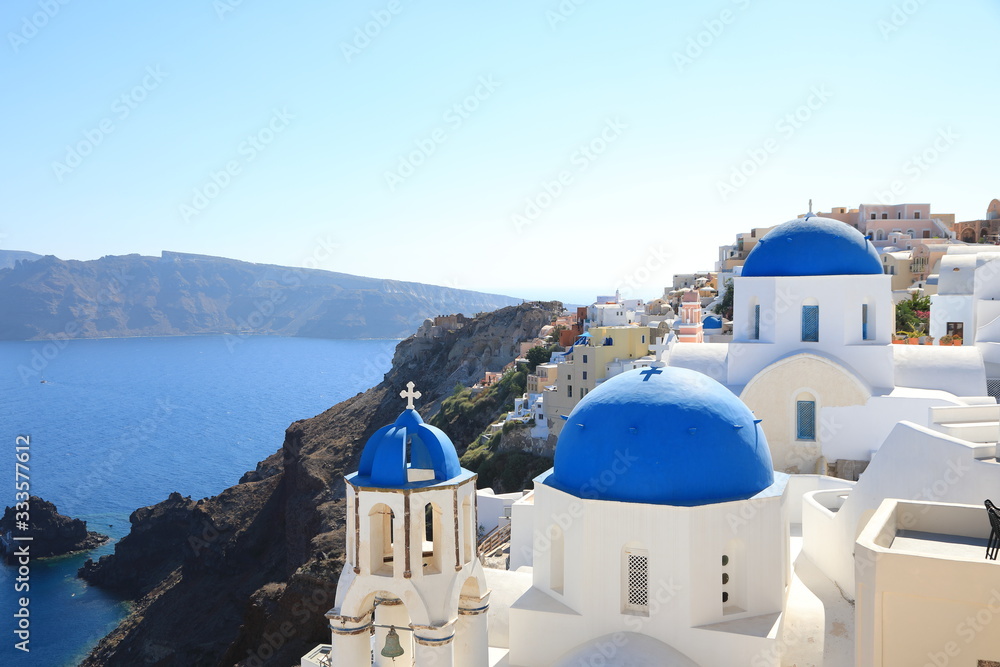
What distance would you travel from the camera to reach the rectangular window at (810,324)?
17266mm

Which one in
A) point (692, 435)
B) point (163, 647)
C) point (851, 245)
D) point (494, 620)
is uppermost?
point (851, 245)

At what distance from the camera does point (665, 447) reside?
9.62 m

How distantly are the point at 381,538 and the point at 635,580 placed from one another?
122 inches

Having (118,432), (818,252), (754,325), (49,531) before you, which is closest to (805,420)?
(754,325)

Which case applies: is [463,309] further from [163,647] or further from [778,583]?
[778,583]

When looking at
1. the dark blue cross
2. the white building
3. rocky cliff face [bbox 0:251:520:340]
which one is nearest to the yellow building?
the white building

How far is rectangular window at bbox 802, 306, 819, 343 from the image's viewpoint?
17.3 metres

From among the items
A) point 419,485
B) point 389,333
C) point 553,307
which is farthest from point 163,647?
point 389,333

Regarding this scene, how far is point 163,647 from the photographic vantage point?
1523 inches

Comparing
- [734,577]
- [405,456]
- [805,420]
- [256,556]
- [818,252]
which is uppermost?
[818,252]

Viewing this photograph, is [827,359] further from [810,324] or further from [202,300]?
[202,300]

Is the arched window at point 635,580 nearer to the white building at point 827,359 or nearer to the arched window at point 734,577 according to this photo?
the arched window at point 734,577

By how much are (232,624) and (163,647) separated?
3.71 metres

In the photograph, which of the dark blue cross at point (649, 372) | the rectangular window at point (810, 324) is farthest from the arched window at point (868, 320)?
the dark blue cross at point (649, 372)
